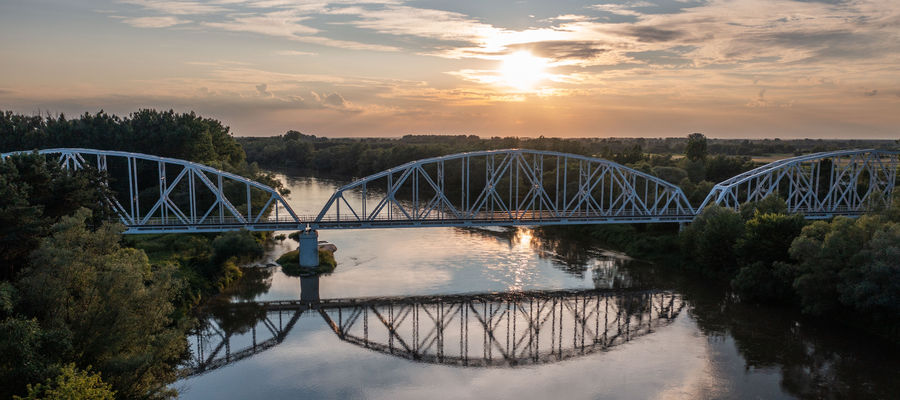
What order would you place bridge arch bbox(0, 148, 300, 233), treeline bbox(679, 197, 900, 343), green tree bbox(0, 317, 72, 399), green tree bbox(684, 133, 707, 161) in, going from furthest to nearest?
green tree bbox(684, 133, 707, 161)
bridge arch bbox(0, 148, 300, 233)
treeline bbox(679, 197, 900, 343)
green tree bbox(0, 317, 72, 399)

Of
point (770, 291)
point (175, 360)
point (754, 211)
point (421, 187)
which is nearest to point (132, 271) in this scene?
point (175, 360)

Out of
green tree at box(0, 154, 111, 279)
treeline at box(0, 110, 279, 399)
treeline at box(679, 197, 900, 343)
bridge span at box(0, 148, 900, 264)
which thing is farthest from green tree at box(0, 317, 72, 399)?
treeline at box(679, 197, 900, 343)

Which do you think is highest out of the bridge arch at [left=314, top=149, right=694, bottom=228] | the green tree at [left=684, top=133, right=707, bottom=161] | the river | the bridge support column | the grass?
the green tree at [left=684, top=133, right=707, bottom=161]

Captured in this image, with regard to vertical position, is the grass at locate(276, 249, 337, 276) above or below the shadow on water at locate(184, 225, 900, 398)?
above

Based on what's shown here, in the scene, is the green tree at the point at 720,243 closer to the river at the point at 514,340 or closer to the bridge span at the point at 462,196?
the river at the point at 514,340

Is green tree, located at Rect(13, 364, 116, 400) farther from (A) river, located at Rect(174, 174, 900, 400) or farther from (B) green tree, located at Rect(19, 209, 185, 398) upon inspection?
(A) river, located at Rect(174, 174, 900, 400)

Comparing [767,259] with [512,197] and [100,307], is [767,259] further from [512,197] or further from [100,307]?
[512,197]

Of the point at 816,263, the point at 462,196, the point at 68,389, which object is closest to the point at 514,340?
the point at 816,263

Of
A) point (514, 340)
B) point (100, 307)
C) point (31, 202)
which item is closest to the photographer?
point (100, 307)
